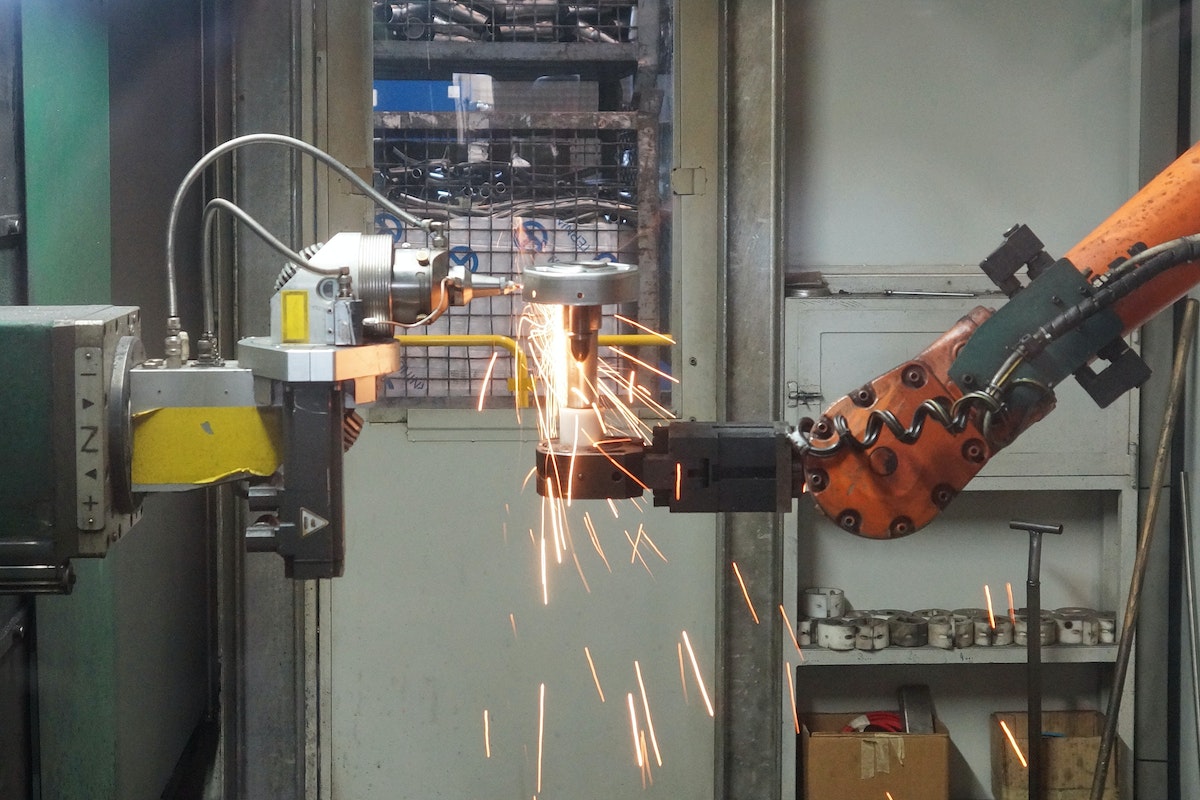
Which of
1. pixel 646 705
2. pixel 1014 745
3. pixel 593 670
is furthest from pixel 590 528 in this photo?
pixel 1014 745

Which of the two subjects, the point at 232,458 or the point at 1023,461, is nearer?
the point at 232,458

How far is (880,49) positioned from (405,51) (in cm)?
129

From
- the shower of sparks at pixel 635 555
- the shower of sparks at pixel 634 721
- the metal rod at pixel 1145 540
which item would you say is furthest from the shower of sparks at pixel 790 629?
the metal rod at pixel 1145 540

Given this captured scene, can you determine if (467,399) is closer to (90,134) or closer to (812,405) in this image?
(812,405)

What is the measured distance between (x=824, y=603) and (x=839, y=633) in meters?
0.11

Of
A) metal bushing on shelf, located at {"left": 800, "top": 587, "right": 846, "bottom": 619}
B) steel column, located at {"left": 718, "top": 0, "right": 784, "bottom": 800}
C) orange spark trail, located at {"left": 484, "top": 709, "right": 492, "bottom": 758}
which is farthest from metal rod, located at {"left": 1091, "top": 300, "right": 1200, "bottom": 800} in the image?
orange spark trail, located at {"left": 484, "top": 709, "right": 492, "bottom": 758}

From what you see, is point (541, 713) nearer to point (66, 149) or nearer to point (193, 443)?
point (66, 149)

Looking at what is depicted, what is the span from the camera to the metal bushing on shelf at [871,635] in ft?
10.8

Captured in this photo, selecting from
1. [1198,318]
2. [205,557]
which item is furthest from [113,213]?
[1198,318]

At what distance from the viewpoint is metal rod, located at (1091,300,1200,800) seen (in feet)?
10.5

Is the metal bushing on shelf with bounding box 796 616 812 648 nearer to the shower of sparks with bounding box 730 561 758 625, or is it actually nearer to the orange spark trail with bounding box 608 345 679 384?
the shower of sparks with bounding box 730 561 758 625

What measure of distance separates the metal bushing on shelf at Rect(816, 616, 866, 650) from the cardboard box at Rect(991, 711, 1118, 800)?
0.58 metres

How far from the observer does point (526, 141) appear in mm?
3303

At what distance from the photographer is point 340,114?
327 centimetres
